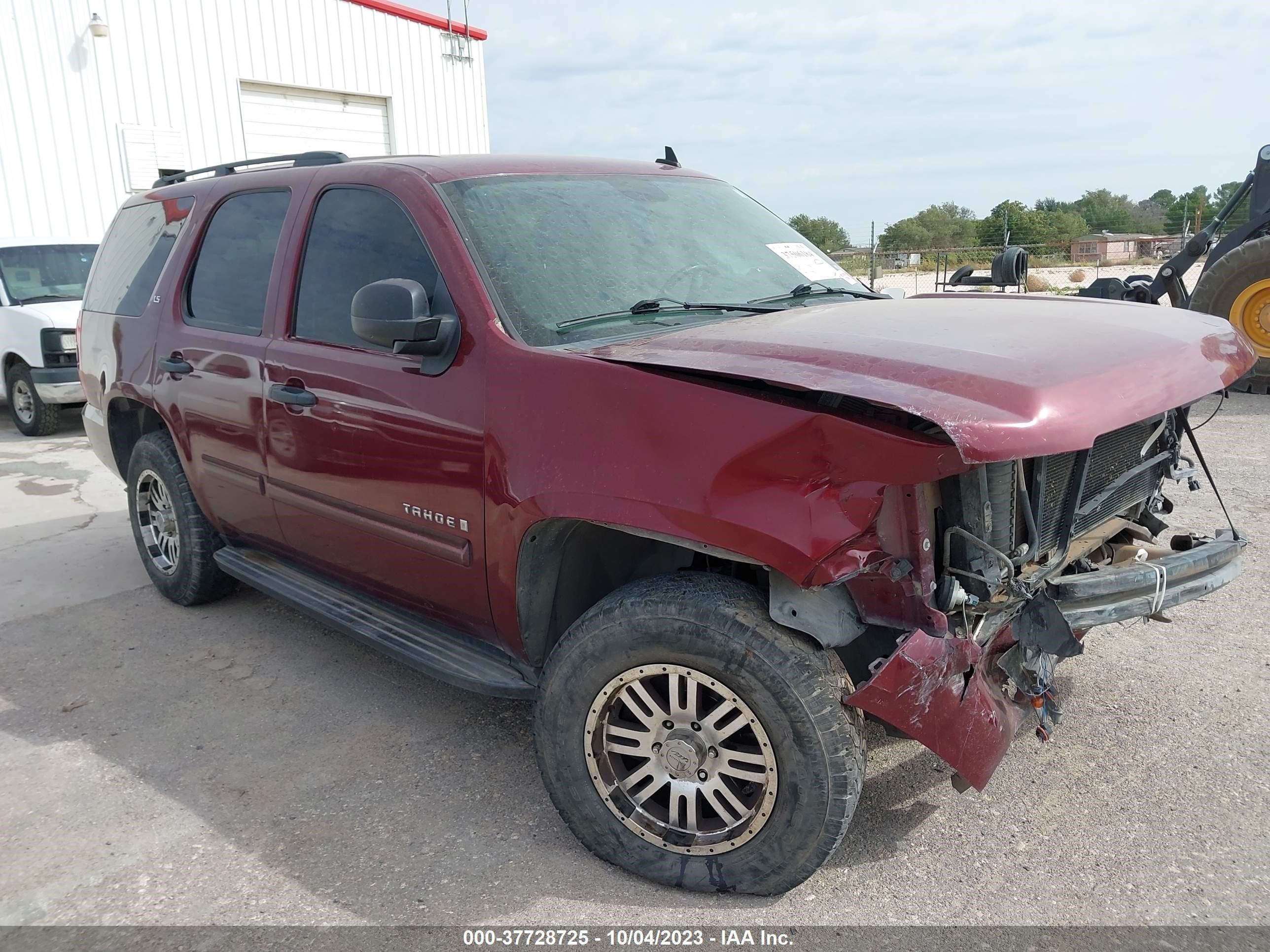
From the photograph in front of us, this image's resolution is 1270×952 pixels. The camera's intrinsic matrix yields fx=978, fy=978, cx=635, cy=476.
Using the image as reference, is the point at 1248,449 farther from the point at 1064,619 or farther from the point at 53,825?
the point at 53,825

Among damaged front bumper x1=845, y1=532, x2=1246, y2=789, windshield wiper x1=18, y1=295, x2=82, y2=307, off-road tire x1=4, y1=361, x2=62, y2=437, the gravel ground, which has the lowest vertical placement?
the gravel ground

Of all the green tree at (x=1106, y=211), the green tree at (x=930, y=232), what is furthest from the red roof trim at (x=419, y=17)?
the green tree at (x=1106, y=211)

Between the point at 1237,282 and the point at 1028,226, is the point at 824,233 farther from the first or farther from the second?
the point at 1237,282

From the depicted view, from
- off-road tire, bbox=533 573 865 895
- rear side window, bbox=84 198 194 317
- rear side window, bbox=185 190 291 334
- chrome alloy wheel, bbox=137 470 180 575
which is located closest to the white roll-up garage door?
rear side window, bbox=84 198 194 317

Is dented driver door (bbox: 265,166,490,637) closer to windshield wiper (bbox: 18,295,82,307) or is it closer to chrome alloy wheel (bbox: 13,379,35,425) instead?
chrome alloy wheel (bbox: 13,379,35,425)

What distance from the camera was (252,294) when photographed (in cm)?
387

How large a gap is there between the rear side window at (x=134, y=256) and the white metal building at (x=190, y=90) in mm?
9384

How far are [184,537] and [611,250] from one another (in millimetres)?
2616

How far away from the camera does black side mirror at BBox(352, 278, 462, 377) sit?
284 centimetres

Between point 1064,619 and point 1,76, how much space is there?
47.4 ft

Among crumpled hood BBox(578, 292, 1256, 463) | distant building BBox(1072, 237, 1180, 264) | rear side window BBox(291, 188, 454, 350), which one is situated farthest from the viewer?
distant building BBox(1072, 237, 1180, 264)

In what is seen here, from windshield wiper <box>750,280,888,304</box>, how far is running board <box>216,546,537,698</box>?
4.89 ft

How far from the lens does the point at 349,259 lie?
3.45m

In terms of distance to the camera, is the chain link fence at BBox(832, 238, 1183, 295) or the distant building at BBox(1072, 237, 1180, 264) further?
the distant building at BBox(1072, 237, 1180, 264)
